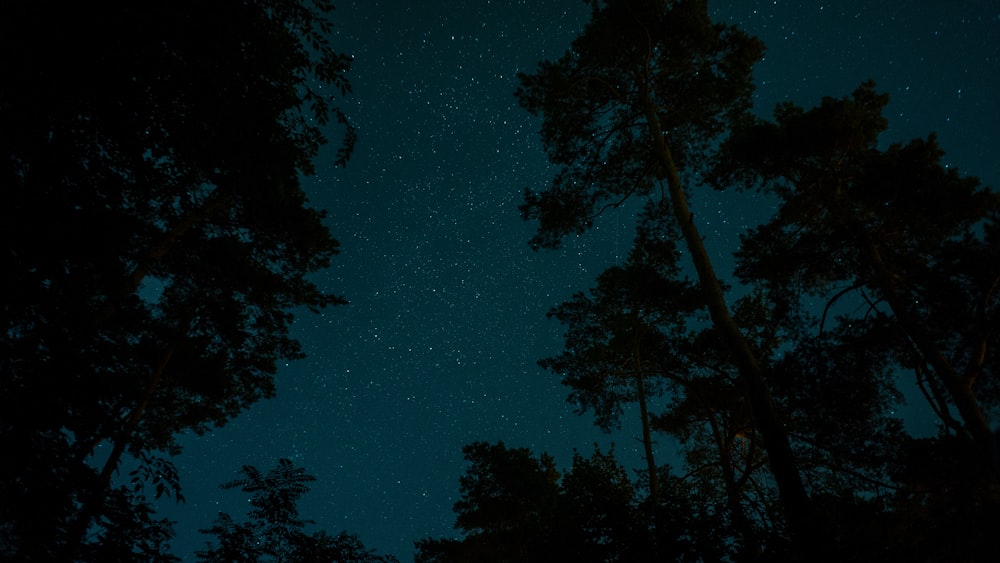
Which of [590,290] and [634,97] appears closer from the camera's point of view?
[634,97]

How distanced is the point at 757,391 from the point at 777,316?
4.29 metres

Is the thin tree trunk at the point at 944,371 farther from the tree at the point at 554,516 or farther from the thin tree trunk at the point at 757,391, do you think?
the tree at the point at 554,516

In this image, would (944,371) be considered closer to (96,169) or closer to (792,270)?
(792,270)

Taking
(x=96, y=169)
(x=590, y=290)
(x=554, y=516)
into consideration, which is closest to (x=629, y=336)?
(x=590, y=290)

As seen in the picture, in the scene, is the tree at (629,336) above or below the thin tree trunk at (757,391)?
above

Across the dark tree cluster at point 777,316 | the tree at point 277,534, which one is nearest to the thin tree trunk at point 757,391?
the dark tree cluster at point 777,316

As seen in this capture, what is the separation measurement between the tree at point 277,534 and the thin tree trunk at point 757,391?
5502mm

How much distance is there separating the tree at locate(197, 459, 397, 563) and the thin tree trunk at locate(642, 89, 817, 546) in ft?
18.1

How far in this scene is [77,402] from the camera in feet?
11.2

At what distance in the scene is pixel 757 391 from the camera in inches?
250

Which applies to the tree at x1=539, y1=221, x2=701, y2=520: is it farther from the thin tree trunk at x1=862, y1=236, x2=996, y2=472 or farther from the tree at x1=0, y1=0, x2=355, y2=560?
the tree at x1=0, y1=0, x2=355, y2=560

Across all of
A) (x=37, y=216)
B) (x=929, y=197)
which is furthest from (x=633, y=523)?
(x=929, y=197)

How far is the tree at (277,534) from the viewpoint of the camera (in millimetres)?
5965

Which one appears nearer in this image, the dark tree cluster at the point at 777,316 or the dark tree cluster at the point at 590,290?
the dark tree cluster at the point at 590,290
